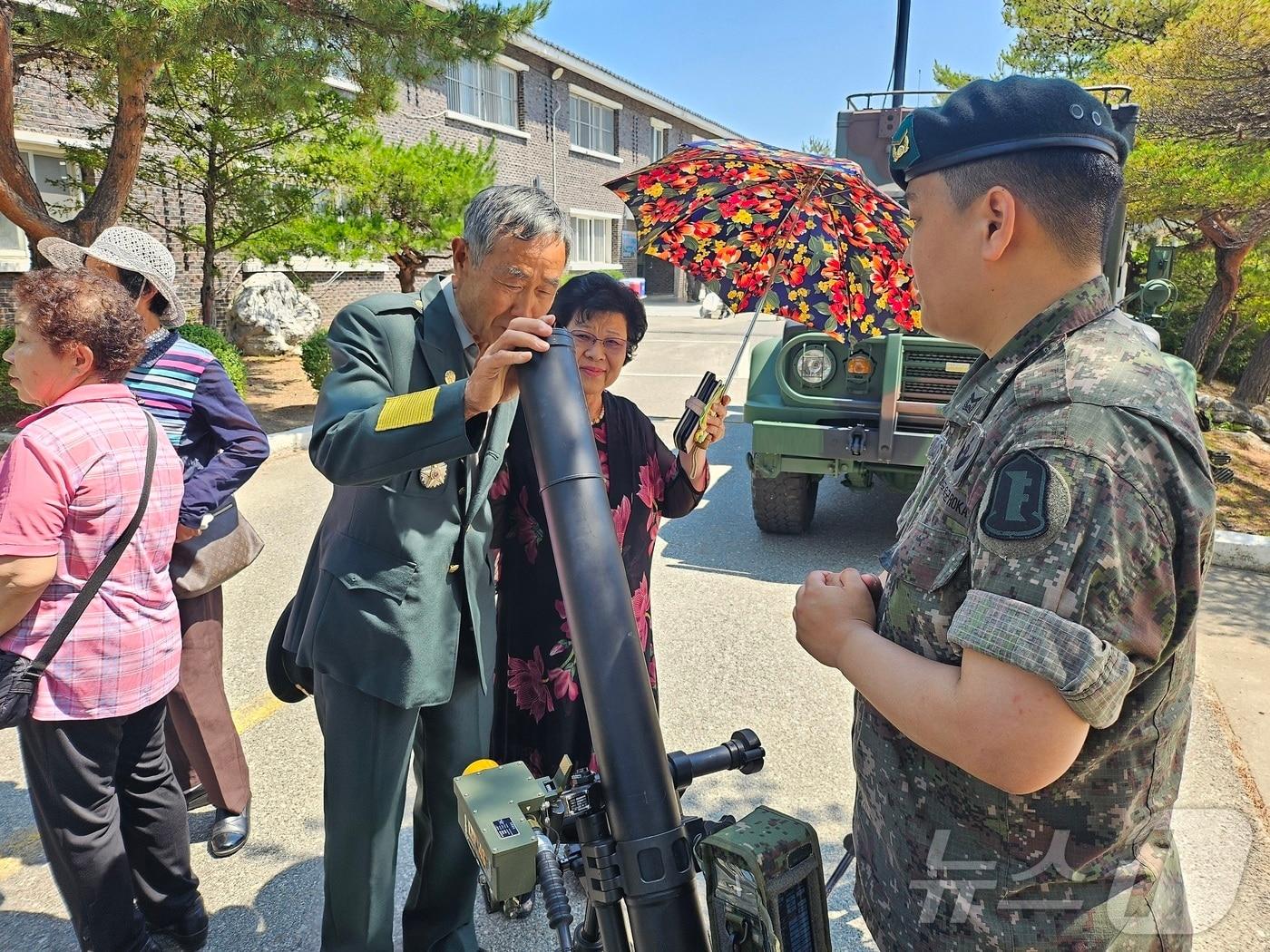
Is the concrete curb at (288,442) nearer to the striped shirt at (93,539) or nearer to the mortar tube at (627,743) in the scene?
the striped shirt at (93,539)

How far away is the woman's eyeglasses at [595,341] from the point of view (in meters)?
2.50

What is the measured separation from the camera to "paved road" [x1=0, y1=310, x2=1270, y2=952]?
263cm

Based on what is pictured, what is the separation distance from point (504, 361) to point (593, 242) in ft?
96.0

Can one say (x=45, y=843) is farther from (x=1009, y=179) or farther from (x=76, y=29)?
(x=76, y=29)

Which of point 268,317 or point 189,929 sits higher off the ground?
point 268,317

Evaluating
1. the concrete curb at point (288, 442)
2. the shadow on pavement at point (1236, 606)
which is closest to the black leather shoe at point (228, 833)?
the shadow on pavement at point (1236, 606)

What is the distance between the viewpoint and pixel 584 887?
3.53ft

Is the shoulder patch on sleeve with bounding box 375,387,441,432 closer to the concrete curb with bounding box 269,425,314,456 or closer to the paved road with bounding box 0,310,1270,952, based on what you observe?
the paved road with bounding box 0,310,1270,952

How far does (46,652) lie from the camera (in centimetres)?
204

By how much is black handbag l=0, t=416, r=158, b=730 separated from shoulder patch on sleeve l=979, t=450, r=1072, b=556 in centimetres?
194

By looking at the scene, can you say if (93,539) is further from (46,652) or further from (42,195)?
(42,195)

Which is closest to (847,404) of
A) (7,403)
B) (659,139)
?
(7,403)

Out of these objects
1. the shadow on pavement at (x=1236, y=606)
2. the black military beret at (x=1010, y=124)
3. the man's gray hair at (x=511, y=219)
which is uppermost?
the black military beret at (x=1010, y=124)

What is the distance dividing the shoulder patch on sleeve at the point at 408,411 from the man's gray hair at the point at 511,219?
0.38m
